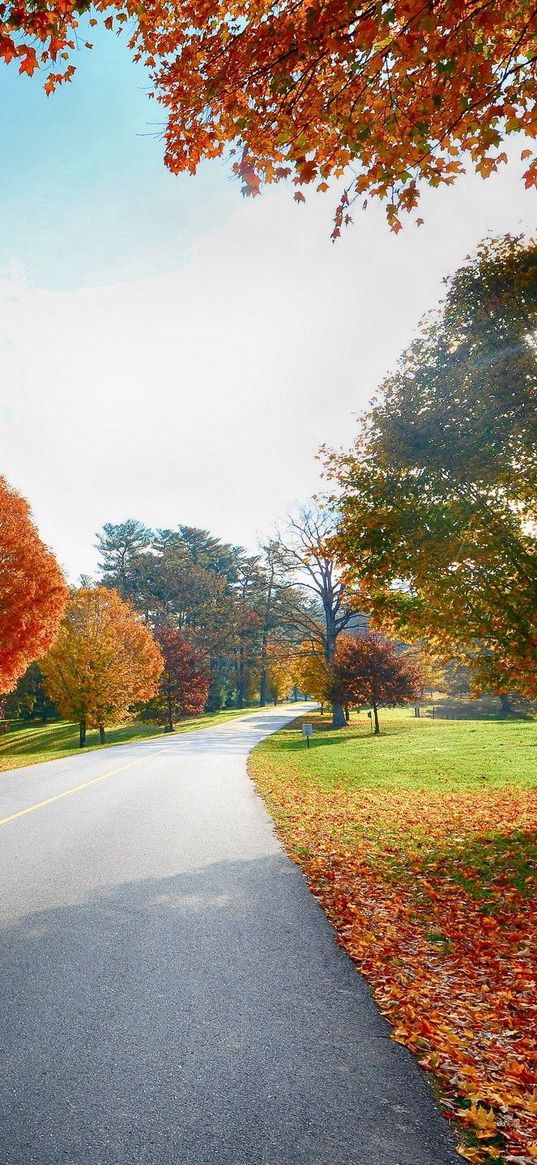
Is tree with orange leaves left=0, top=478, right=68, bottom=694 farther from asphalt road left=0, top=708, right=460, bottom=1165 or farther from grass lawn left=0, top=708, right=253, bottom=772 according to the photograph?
grass lawn left=0, top=708, right=253, bottom=772

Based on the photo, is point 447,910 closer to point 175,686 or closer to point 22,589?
point 22,589

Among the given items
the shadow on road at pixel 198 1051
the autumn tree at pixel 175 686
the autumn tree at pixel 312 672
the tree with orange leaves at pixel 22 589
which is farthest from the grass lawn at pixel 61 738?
the shadow on road at pixel 198 1051

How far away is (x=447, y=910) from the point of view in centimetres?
575

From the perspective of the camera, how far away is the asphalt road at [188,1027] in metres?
2.60

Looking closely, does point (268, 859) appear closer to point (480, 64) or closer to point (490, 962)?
point (490, 962)

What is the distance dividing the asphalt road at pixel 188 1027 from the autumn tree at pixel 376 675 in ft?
74.3

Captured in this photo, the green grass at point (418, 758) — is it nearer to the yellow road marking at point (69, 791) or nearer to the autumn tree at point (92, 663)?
the yellow road marking at point (69, 791)

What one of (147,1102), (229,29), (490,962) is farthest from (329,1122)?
(229,29)

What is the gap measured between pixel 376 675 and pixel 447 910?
24.0 m

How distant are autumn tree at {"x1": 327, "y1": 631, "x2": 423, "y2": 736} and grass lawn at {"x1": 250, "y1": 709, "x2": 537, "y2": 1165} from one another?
14.1m

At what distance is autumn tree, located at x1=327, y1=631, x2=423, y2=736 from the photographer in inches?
1144

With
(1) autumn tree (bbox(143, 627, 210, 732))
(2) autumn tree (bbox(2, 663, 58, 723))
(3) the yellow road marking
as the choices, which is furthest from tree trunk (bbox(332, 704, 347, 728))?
(2) autumn tree (bbox(2, 663, 58, 723))

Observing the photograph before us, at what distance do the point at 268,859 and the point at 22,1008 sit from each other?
399cm

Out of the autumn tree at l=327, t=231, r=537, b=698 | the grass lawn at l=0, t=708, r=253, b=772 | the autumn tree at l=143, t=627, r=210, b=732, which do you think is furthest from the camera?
the autumn tree at l=143, t=627, r=210, b=732
